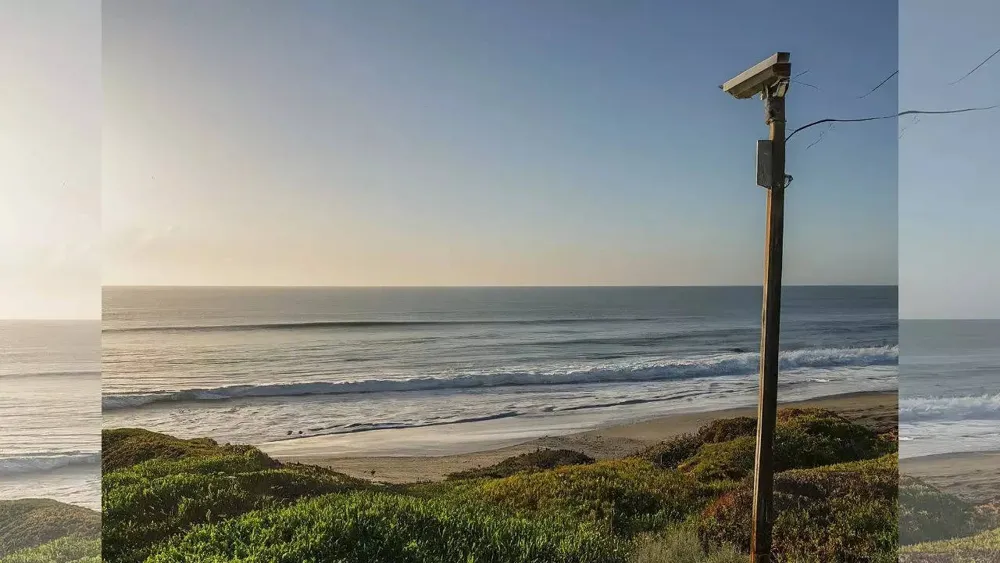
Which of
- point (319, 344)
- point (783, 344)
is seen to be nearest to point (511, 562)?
point (319, 344)

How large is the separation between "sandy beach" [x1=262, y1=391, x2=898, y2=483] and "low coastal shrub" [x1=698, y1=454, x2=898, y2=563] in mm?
2151

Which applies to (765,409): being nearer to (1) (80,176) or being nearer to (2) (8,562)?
(2) (8,562)

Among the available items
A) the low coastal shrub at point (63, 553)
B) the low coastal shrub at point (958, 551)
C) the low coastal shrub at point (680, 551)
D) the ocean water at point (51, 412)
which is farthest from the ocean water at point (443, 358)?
the low coastal shrub at point (958, 551)

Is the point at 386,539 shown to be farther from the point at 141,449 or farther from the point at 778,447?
the point at 778,447

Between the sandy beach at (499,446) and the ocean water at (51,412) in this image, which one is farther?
Answer: the sandy beach at (499,446)

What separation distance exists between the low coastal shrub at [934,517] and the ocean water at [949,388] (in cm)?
120

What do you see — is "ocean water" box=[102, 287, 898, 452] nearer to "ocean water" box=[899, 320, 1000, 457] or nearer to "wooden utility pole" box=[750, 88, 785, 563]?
"ocean water" box=[899, 320, 1000, 457]

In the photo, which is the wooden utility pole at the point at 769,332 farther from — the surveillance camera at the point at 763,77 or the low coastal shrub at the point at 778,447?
the low coastal shrub at the point at 778,447

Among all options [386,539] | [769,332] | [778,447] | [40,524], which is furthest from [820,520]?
[40,524]

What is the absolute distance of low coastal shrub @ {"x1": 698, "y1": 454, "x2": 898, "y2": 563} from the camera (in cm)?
322

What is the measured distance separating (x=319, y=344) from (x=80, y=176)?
26.0 ft

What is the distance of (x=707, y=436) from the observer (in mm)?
5465

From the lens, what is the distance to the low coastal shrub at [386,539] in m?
2.78

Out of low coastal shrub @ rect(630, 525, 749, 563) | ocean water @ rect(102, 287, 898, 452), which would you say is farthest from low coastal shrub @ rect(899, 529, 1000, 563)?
ocean water @ rect(102, 287, 898, 452)
